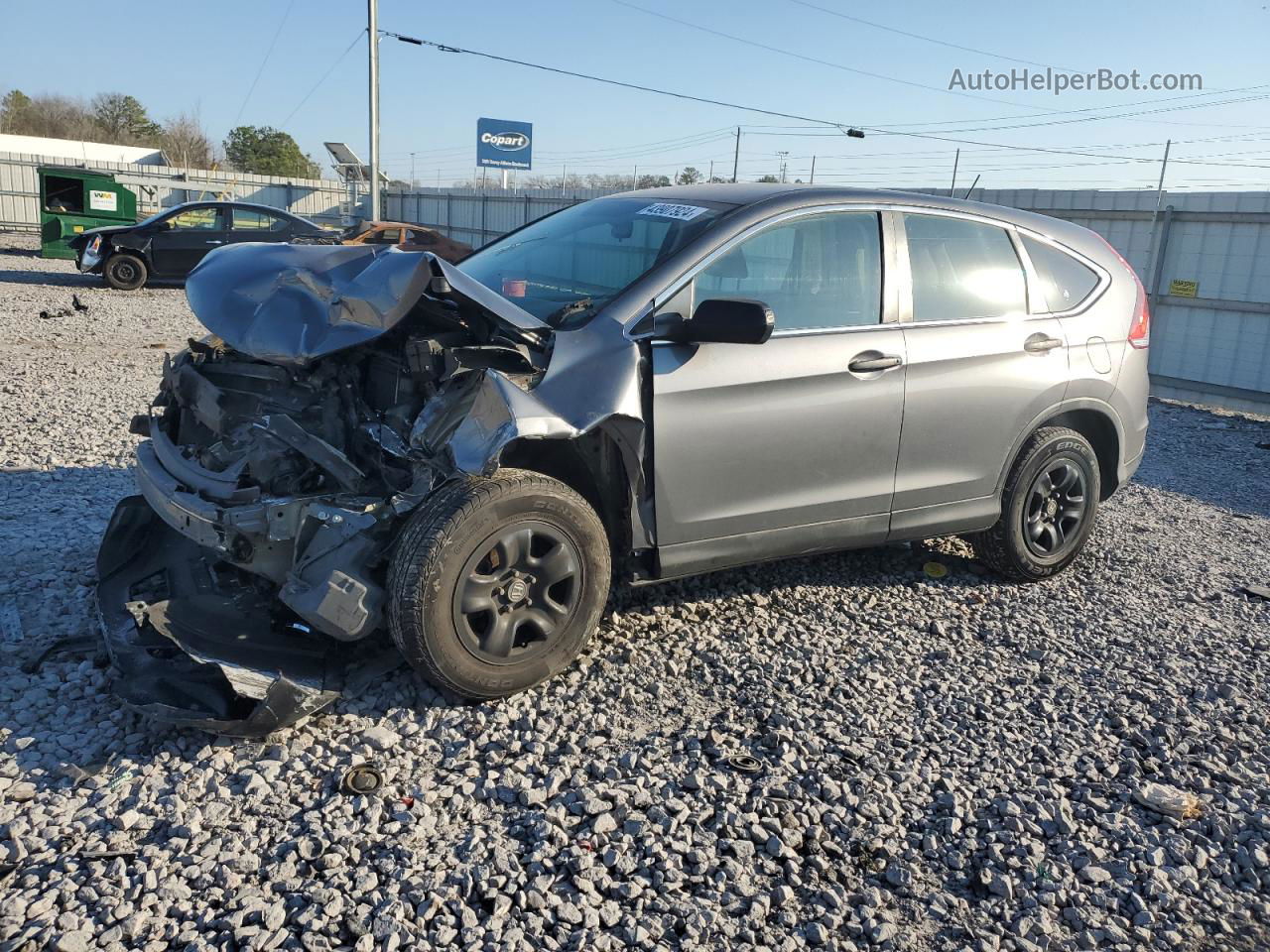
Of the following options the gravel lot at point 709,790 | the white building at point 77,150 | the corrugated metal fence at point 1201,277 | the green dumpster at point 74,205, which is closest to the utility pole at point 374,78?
the green dumpster at point 74,205

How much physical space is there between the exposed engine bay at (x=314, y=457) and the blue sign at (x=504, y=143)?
43026 millimetres

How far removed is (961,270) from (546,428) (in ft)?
8.03

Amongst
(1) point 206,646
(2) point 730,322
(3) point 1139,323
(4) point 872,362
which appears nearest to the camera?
(1) point 206,646

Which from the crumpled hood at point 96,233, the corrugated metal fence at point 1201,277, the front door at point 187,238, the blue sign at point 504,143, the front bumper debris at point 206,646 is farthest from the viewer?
Result: the blue sign at point 504,143

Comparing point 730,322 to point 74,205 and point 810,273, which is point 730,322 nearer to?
point 810,273

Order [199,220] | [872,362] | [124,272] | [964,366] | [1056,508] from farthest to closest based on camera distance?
[199,220], [124,272], [1056,508], [964,366], [872,362]

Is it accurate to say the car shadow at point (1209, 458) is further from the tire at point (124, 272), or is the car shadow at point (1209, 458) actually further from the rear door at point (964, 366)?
the tire at point (124, 272)

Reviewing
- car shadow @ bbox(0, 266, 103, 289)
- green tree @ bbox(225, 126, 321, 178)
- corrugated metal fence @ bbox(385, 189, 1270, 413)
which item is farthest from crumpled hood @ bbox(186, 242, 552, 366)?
green tree @ bbox(225, 126, 321, 178)

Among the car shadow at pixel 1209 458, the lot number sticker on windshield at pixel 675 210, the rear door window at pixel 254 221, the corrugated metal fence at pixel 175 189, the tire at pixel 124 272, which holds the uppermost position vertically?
the corrugated metal fence at pixel 175 189

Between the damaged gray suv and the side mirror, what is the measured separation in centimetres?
1

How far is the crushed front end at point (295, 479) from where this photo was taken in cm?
348

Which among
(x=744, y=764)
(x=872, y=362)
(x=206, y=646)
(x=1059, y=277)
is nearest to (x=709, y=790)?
(x=744, y=764)

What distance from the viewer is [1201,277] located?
12.5 meters

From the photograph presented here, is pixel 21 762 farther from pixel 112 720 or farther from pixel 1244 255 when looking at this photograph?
pixel 1244 255
